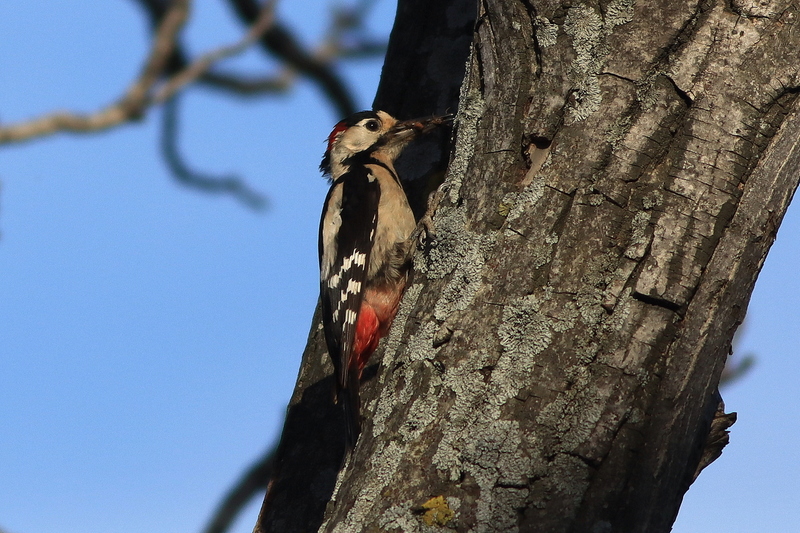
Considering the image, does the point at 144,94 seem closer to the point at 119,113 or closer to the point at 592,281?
the point at 119,113

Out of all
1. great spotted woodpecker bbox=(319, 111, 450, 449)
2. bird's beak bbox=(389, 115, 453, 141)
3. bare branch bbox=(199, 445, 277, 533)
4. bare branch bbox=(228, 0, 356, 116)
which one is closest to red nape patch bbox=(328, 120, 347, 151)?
bare branch bbox=(228, 0, 356, 116)

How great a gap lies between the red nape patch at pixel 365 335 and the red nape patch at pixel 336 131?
4.74ft

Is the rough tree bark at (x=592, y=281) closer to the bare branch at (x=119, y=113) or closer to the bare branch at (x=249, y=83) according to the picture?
the bare branch at (x=119, y=113)

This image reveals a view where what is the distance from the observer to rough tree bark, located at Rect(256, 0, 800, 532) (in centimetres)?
182

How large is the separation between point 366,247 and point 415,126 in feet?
2.06

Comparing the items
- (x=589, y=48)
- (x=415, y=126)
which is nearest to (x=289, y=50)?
(x=415, y=126)

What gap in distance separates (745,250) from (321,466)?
1910 millimetres

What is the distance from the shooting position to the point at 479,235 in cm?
212

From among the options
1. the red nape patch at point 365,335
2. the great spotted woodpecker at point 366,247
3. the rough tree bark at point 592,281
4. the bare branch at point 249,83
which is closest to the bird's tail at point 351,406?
the great spotted woodpecker at point 366,247

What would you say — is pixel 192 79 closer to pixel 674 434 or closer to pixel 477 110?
pixel 477 110

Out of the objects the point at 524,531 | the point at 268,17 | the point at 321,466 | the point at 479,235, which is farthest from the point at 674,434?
the point at 268,17

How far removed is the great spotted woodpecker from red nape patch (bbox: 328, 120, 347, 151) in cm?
44

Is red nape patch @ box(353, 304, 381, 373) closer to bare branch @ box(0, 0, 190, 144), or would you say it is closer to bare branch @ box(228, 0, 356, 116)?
bare branch @ box(0, 0, 190, 144)

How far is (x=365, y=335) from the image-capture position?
366cm
